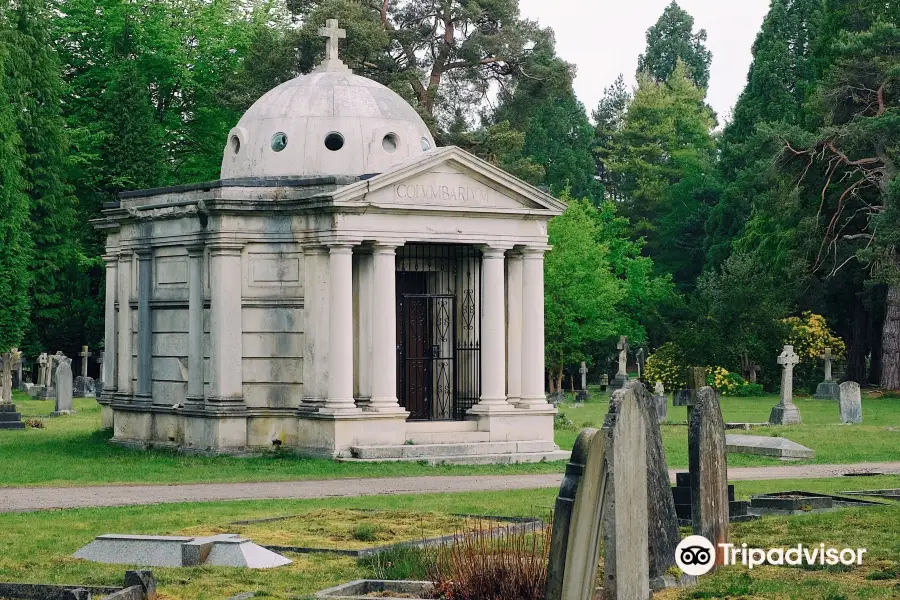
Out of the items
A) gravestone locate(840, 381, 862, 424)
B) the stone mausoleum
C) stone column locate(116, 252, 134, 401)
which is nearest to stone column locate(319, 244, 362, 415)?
the stone mausoleum

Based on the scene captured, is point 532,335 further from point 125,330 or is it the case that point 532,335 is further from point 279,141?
point 125,330

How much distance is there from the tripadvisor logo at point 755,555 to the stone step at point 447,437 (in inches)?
498

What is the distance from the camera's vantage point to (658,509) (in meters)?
12.2

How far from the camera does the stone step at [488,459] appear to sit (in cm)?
2503

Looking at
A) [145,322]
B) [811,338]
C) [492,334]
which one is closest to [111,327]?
[145,322]

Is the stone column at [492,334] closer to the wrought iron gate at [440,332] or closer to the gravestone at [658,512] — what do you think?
the wrought iron gate at [440,332]

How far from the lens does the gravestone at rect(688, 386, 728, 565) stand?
1285 cm

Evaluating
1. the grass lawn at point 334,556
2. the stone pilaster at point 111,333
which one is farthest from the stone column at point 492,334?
the stone pilaster at point 111,333

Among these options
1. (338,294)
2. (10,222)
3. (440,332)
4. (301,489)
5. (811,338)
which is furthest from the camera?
(811,338)

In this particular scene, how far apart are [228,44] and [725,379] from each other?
21.4 metres

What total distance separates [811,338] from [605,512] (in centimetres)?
4498

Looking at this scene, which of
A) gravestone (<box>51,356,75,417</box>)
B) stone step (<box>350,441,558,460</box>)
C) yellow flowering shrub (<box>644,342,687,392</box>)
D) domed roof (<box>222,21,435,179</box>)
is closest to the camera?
stone step (<box>350,441,558,460</box>)

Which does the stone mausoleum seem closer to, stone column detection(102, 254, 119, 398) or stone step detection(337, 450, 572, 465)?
stone step detection(337, 450, 572, 465)

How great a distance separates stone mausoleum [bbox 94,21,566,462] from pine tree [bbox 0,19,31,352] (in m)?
24.4
